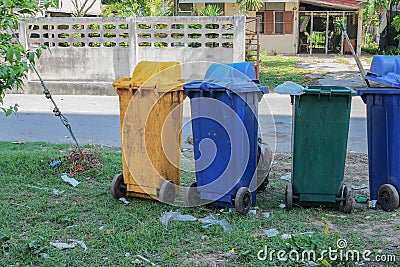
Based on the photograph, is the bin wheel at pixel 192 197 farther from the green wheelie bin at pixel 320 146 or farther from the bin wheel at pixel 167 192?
the green wheelie bin at pixel 320 146

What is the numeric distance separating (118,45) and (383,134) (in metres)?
8.85

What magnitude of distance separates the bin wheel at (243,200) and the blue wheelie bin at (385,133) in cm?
123

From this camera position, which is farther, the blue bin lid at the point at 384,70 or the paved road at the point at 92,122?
the paved road at the point at 92,122

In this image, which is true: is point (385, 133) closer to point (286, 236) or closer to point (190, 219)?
point (286, 236)

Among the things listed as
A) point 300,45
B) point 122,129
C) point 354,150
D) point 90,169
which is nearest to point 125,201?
point 122,129

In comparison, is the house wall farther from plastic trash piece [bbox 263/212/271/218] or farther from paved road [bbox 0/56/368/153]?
plastic trash piece [bbox 263/212/271/218]

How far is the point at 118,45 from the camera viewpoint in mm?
12125

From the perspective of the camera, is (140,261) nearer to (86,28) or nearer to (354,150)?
(354,150)

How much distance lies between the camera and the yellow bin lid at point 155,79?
4.52 m

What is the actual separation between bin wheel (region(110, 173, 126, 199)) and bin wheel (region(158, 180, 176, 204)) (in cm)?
46

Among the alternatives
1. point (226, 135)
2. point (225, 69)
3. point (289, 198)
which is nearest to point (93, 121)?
point (225, 69)

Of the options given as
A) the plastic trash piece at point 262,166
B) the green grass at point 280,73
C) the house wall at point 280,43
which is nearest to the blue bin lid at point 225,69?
the plastic trash piece at point 262,166

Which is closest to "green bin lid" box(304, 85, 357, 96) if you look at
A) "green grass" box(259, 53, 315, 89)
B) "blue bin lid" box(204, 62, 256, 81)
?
"blue bin lid" box(204, 62, 256, 81)

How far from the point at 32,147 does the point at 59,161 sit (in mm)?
1429
